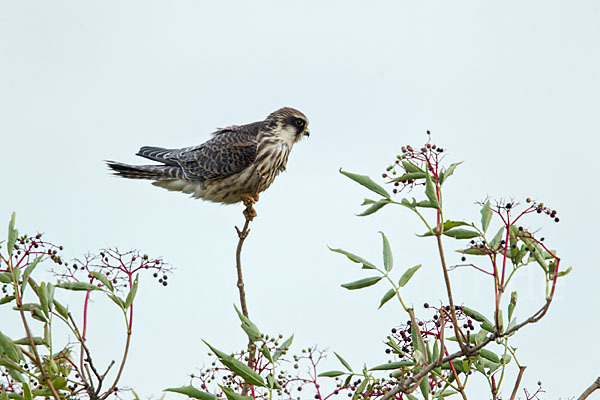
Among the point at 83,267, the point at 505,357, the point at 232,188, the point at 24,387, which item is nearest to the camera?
the point at 24,387

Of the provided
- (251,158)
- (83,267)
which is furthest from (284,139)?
(83,267)

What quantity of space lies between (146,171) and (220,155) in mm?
743

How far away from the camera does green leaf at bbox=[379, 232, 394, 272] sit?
86.1 inches

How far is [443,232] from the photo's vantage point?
2.16 m

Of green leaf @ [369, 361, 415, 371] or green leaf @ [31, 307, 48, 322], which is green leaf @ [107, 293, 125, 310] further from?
green leaf @ [369, 361, 415, 371]

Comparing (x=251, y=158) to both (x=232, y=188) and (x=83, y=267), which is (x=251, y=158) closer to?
(x=232, y=188)

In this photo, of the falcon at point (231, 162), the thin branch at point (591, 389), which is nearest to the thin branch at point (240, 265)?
the thin branch at point (591, 389)

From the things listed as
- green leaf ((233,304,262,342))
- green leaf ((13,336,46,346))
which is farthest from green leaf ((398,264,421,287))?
green leaf ((13,336,46,346))

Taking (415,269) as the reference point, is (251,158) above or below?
above

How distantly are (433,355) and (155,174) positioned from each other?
5455 millimetres

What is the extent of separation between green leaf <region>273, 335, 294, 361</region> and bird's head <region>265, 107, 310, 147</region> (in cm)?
503

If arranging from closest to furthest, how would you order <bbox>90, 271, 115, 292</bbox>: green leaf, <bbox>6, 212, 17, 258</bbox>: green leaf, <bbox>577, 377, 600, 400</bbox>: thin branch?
<bbox>577, 377, 600, 400</bbox>: thin branch → <bbox>6, 212, 17, 258</bbox>: green leaf → <bbox>90, 271, 115, 292</bbox>: green leaf

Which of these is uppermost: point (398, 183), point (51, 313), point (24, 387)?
point (398, 183)

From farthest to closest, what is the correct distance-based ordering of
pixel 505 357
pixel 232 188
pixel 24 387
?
pixel 232 188
pixel 505 357
pixel 24 387
